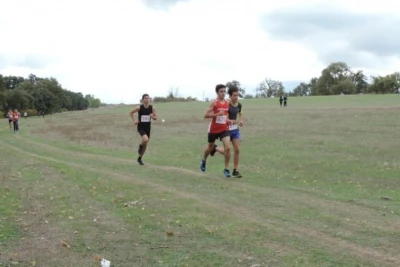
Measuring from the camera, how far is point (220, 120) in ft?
37.8

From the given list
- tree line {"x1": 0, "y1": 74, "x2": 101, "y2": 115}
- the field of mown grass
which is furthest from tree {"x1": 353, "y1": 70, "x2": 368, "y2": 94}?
the field of mown grass

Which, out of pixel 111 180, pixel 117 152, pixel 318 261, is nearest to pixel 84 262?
pixel 318 261

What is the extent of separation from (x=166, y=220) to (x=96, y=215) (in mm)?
1375

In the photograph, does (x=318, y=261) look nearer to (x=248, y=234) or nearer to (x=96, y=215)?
(x=248, y=234)

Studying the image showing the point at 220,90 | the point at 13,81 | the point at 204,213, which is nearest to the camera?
the point at 204,213

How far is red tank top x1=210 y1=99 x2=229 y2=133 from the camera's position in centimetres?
1145

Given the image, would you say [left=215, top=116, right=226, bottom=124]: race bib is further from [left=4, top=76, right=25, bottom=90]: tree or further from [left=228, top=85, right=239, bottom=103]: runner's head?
[left=4, top=76, right=25, bottom=90]: tree

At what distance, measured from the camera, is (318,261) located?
544cm

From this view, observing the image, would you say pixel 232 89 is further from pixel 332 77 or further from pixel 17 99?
pixel 332 77

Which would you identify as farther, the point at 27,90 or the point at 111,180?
the point at 27,90

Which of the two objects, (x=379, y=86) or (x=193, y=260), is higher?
(x=379, y=86)

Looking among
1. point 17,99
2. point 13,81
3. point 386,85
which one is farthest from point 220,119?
point 13,81

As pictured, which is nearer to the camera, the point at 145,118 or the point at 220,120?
the point at 220,120

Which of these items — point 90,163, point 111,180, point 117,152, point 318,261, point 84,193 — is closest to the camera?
point 318,261
